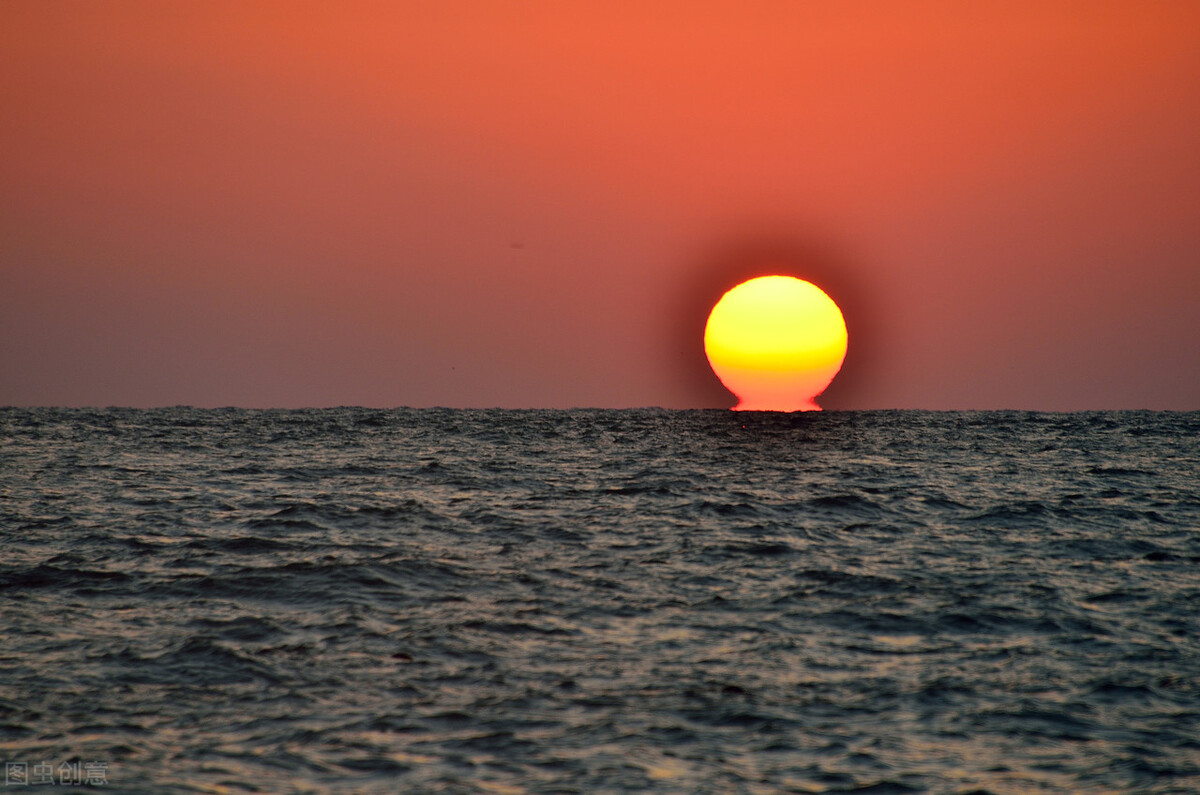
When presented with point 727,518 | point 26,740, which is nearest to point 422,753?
point 26,740

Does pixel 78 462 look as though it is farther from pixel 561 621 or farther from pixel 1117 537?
pixel 1117 537

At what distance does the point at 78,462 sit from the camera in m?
40.9

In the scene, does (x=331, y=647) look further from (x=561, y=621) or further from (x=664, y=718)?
(x=664, y=718)

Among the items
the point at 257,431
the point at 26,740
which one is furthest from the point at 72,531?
the point at 257,431

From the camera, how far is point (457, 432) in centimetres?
6831

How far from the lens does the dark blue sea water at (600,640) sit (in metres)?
10.2

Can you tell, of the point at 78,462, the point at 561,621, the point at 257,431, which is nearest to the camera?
the point at 561,621

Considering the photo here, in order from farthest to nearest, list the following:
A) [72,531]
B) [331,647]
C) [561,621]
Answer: [72,531] < [561,621] < [331,647]

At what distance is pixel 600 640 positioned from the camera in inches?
569

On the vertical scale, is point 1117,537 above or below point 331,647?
above

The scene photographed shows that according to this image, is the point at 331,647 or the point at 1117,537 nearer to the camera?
the point at 331,647

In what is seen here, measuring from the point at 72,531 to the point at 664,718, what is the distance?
56.3 feet

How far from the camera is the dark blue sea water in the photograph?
10.2 m

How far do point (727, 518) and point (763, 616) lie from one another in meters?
10.00
